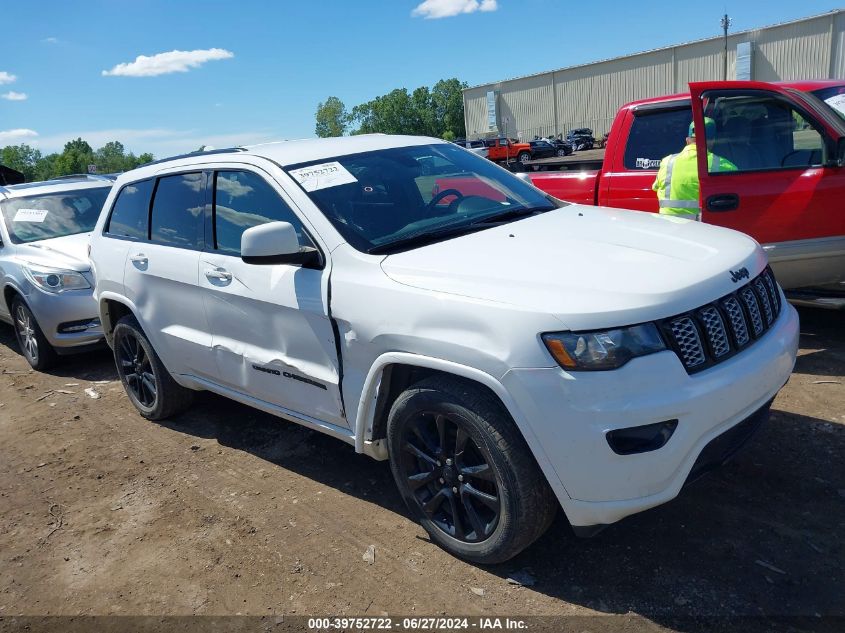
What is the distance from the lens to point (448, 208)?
3.69 meters

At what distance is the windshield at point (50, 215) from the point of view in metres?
7.43

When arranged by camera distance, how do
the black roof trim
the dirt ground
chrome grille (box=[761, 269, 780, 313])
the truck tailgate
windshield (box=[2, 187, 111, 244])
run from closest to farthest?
the dirt ground → chrome grille (box=[761, 269, 780, 313]) → the black roof trim → the truck tailgate → windshield (box=[2, 187, 111, 244])

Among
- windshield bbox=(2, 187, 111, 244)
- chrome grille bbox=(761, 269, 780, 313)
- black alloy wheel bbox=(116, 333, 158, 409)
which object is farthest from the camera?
windshield bbox=(2, 187, 111, 244)

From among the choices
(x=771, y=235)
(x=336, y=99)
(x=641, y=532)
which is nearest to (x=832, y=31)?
(x=771, y=235)

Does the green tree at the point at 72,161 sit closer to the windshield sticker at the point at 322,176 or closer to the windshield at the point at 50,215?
the windshield at the point at 50,215

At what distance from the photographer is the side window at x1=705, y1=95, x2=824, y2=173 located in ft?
16.7

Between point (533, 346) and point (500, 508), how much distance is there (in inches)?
28.7

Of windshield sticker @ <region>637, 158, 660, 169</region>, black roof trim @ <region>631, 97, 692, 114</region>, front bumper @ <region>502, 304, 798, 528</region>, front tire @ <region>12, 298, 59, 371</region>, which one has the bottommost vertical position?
front tire @ <region>12, 298, 59, 371</region>

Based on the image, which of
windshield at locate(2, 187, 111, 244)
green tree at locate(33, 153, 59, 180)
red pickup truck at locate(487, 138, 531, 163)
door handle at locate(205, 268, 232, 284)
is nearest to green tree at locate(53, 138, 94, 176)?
green tree at locate(33, 153, 59, 180)

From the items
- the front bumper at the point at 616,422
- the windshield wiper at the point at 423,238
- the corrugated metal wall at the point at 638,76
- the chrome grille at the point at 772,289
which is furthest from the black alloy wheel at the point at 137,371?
the corrugated metal wall at the point at 638,76

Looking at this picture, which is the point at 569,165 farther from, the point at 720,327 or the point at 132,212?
the point at 720,327

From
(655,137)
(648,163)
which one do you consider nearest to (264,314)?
(648,163)

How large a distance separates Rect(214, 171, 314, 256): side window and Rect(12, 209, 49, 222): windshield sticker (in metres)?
4.64

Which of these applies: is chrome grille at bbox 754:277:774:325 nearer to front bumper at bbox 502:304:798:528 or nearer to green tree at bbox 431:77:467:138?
front bumper at bbox 502:304:798:528
